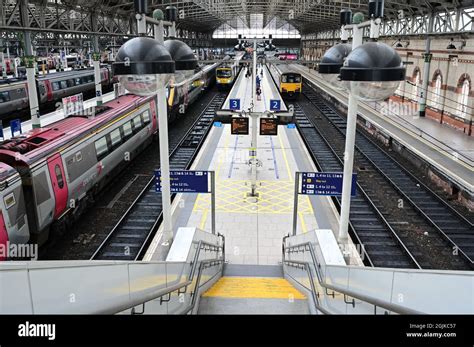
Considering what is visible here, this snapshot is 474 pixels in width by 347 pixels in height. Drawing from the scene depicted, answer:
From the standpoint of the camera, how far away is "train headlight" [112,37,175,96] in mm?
5020

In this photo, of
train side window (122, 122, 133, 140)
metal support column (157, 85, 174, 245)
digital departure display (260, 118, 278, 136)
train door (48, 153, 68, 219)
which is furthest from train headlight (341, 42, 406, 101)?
train side window (122, 122, 133, 140)

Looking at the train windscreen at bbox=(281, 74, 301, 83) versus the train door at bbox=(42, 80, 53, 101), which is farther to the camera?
the train windscreen at bbox=(281, 74, 301, 83)

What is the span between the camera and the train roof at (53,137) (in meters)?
9.15

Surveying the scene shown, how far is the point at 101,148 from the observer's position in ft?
43.1

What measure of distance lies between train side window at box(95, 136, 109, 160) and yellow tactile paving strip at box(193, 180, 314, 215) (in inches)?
128

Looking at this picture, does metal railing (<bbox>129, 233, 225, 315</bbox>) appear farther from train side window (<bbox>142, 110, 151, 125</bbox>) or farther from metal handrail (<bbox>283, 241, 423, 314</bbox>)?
train side window (<bbox>142, 110, 151, 125</bbox>)

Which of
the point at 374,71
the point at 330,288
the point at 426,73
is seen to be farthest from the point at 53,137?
the point at 426,73

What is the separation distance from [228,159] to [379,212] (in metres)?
7.31

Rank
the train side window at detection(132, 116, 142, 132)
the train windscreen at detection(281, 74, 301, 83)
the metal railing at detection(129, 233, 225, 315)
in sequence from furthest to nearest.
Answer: the train windscreen at detection(281, 74, 301, 83) → the train side window at detection(132, 116, 142, 132) → the metal railing at detection(129, 233, 225, 315)

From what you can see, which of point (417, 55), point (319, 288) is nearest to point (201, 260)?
point (319, 288)

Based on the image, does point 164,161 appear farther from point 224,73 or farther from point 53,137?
point 224,73

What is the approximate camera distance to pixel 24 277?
2.97 meters

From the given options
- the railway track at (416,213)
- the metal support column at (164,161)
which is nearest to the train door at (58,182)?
the metal support column at (164,161)
